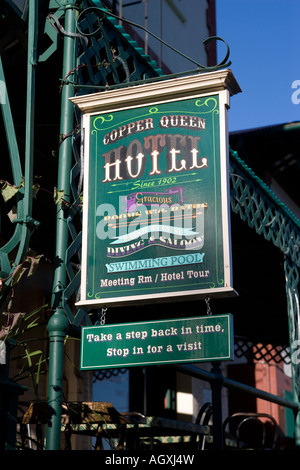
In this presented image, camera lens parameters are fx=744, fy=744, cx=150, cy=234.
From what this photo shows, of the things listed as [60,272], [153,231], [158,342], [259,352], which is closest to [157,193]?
[153,231]

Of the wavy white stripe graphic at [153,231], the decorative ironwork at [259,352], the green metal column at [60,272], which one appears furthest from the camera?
the decorative ironwork at [259,352]

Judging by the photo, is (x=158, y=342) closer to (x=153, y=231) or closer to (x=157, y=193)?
(x=153, y=231)

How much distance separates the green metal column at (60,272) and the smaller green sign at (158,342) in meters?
0.20

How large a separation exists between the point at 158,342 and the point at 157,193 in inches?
39.3

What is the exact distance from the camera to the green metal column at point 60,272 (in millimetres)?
4727

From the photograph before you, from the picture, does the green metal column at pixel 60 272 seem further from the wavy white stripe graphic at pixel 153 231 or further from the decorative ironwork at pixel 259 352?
the decorative ironwork at pixel 259 352

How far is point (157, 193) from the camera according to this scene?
4953 mm

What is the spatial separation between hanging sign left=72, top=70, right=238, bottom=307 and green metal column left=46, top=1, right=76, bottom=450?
170 millimetres

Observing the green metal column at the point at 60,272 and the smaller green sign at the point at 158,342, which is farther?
the green metal column at the point at 60,272

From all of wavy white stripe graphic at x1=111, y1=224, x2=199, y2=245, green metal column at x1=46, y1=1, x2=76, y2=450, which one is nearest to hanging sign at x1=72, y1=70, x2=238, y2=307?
wavy white stripe graphic at x1=111, y1=224, x2=199, y2=245

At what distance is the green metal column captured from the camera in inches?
186

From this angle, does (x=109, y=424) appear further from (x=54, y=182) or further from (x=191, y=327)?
(x=54, y=182)

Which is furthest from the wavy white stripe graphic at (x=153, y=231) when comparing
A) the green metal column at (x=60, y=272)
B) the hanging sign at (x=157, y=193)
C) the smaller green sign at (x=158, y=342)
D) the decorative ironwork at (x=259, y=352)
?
the decorative ironwork at (x=259, y=352)
